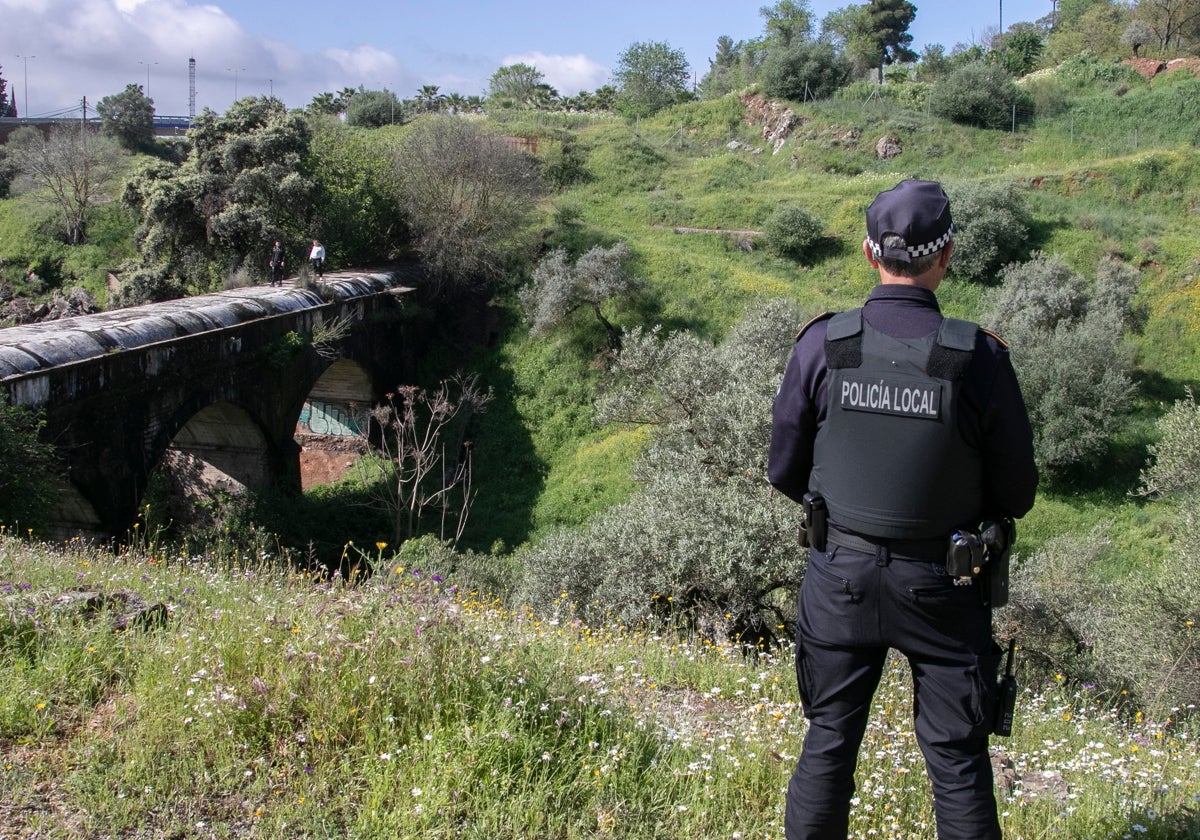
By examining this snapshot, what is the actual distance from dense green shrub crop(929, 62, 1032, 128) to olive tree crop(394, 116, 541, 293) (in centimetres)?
1850

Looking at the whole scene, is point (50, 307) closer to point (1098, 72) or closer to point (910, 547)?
point (910, 547)

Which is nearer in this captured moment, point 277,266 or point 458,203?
point 277,266

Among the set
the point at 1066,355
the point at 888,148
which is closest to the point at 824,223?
the point at 888,148

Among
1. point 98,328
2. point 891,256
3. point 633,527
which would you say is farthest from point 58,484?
point 891,256

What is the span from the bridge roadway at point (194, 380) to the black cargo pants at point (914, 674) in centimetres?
962

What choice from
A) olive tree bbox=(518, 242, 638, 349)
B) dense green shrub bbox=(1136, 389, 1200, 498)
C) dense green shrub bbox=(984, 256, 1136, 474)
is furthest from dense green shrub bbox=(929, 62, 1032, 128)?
dense green shrub bbox=(1136, 389, 1200, 498)

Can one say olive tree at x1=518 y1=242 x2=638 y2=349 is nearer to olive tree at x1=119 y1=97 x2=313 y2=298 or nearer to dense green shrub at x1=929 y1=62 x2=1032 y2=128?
olive tree at x1=119 y1=97 x2=313 y2=298

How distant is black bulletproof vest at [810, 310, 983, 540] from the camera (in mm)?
2426

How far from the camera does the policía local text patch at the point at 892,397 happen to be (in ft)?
7.94

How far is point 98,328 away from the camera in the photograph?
37.4ft

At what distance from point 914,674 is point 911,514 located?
48cm

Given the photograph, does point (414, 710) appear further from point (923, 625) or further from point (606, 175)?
point (606, 175)

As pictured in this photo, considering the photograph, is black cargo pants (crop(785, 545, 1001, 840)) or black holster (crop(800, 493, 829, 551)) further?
black holster (crop(800, 493, 829, 551))

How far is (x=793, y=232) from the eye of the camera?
79.7ft
